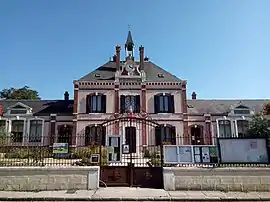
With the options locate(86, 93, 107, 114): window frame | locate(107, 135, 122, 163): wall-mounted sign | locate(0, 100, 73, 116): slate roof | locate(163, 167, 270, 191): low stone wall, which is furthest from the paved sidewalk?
locate(0, 100, 73, 116): slate roof

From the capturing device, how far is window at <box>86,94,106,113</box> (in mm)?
25500

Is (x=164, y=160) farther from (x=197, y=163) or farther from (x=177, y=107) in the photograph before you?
(x=177, y=107)

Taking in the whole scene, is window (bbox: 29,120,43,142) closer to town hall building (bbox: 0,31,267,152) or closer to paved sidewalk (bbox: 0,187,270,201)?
town hall building (bbox: 0,31,267,152)

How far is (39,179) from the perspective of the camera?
9914mm

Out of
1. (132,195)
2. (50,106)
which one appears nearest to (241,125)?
(132,195)

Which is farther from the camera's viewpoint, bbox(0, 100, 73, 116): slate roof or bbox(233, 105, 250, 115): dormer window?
bbox(0, 100, 73, 116): slate roof

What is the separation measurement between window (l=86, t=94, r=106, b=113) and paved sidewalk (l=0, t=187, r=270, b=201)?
16.1m

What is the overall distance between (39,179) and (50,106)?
20388 mm

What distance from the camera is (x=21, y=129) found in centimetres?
2678

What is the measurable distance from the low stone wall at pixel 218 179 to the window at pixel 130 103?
616 inches

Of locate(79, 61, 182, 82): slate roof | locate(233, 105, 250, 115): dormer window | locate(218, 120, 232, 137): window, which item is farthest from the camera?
locate(233, 105, 250, 115): dormer window

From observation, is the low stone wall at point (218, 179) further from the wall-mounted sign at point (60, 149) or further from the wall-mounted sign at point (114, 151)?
the wall-mounted sign at point (60, 149)

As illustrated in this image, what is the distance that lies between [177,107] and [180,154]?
1536 cm

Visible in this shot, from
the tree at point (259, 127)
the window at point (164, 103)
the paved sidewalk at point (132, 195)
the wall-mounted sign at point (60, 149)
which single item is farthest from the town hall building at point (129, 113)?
the paved sidewalk at point (132, 195)
